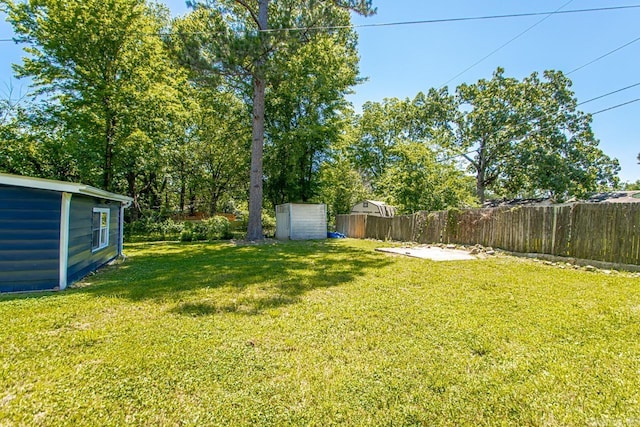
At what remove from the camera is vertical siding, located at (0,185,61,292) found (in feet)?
15.1

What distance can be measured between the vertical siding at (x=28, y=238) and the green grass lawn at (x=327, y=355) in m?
0.55

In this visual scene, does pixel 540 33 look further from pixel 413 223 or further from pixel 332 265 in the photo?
pixel 332 265

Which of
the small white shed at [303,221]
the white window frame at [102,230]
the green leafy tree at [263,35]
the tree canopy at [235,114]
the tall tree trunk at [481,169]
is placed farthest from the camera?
the tall tree trunk at [481,169]

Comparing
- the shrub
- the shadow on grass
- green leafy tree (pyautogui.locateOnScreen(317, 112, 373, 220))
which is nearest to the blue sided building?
the shadow on grass

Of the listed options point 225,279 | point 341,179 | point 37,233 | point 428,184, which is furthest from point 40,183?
point 341,179

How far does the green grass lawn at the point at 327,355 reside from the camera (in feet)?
6.20

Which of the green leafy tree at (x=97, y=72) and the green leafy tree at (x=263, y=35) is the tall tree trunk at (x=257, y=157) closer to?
the green leafy tree at (x=263, y=35)

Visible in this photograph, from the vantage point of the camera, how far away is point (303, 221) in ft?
47.1

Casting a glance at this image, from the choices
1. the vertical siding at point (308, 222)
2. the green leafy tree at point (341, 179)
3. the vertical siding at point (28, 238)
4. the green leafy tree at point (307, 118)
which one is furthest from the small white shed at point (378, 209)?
the vertical siding at point (28, 238)

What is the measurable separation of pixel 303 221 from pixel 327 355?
11832mm

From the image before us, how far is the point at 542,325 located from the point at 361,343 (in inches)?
75.6

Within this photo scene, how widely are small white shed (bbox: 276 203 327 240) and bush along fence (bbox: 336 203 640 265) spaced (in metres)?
4.56

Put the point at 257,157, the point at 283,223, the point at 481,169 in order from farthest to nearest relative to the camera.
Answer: the point at 481,169
the point at 283,223
the point at 257,157

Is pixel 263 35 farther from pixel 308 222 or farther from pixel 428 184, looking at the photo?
pixel 428 184
